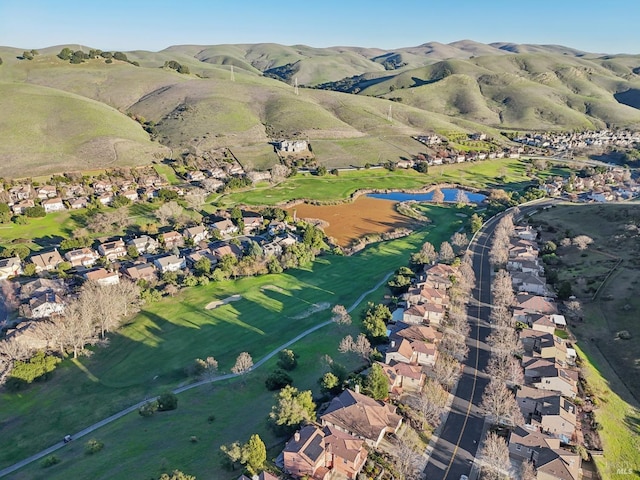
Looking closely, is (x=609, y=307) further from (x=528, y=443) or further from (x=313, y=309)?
(x=313, y=309)

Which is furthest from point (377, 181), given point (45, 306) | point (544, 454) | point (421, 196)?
point (544, 454)

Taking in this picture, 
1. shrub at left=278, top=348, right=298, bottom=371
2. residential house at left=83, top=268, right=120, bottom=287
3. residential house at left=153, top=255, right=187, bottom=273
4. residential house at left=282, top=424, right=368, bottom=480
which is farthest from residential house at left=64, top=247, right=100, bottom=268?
residential house at left=282, top=424, right=368, bottom=480

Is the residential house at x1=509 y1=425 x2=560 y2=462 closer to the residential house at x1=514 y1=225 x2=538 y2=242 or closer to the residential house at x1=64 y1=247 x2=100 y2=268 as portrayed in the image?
the residential house at x1=514 y1=225 x2=538 y2=242

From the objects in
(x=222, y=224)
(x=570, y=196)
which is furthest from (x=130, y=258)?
(x=570, y=196)

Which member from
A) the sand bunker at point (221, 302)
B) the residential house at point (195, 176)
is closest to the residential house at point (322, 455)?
the sand bunker at point (221, 302)

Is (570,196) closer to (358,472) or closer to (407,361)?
(407,361)

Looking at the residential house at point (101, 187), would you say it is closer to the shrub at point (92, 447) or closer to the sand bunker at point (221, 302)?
the sand bunker at point (221, 302)
